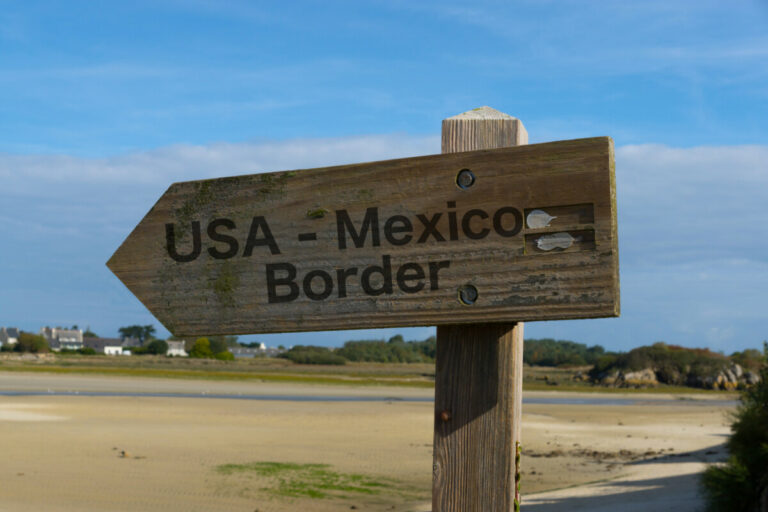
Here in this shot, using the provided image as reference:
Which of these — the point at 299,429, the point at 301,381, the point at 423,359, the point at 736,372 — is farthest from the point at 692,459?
the point at 423,359

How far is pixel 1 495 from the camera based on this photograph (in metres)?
13.3

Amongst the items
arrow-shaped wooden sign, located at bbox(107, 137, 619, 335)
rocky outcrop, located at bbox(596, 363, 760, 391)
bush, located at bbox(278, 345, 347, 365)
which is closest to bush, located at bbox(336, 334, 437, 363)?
bush, located at bbox(278, 345, 347, 365)

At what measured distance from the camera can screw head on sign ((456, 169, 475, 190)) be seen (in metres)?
1.91

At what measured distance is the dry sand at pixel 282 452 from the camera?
1393 cm

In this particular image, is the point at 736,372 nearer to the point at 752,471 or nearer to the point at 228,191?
the point at 752,471

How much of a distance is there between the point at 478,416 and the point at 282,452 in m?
19.4

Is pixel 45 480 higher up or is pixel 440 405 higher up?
pixel 440 405

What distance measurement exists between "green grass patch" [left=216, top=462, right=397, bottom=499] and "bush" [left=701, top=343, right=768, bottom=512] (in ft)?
26.2

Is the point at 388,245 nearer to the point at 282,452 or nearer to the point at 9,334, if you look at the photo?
the point at 282,452

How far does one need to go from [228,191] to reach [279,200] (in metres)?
0.15

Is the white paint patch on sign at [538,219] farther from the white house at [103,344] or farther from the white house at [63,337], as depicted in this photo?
the white house at [63,337]

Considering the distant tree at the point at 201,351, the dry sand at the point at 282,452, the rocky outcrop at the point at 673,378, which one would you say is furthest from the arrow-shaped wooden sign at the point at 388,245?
the distant tree at the point at 201,351

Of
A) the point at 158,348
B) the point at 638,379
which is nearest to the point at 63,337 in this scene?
the point at 158,348

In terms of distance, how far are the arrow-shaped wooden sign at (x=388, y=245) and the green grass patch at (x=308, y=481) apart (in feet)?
44.1
